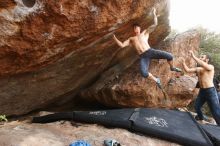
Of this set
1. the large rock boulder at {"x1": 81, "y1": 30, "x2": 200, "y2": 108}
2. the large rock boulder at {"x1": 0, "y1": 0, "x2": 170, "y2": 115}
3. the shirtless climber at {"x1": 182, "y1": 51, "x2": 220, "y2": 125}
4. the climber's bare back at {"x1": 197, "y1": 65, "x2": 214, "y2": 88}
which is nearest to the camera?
the large rock boulder at {"x1": 0, "y1": 0, "x2": 170, "y2": 115}

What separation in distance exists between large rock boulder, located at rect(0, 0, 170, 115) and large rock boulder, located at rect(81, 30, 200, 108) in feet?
2.30

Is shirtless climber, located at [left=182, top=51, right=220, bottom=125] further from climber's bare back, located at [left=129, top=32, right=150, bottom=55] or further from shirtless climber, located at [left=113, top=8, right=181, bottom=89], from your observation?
climber's bare back, located at [left=129, top=32, right=150, bottom=55]

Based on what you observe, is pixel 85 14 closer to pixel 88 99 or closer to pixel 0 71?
pixel 0 71

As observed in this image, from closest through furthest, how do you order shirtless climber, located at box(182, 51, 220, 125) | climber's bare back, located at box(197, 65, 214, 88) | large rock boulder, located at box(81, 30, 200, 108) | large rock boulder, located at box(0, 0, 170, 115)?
large rock boulder, located at box(0, 0, 170, 115) < shirtless climber, located at box(182, 51, 220, 125) < climber's bare back, located at box(197, 65, 214, 88) < large rock boulder, located at box(81, 30, 200, 108)

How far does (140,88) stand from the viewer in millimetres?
8922

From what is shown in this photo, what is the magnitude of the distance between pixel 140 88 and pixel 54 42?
364 cm

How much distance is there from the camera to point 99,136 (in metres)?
5.55

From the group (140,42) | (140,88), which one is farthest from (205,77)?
(140,42)

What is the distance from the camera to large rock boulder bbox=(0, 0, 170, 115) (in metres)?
5.47

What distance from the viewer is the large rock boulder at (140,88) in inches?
353

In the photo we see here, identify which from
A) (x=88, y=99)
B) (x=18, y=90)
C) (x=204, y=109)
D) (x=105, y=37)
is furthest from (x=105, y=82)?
(x=204, y=109)

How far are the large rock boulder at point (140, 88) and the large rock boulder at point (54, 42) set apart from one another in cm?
70

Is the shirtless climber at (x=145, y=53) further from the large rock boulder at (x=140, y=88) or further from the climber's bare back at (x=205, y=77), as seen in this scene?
the climber's bare back at (x=205, y=77)

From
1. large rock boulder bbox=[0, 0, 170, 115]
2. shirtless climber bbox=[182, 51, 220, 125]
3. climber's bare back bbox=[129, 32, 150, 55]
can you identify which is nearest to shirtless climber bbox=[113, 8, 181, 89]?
climber's bare back bbox=[129, 32, 150, 55]
